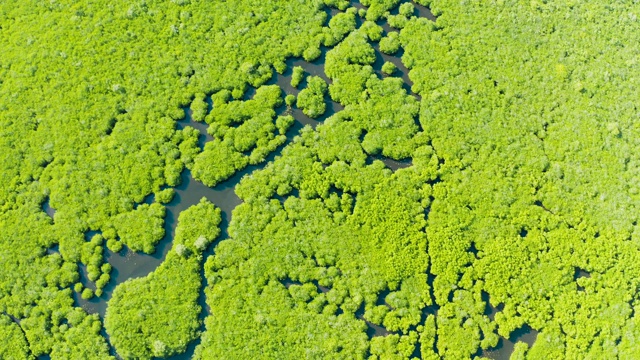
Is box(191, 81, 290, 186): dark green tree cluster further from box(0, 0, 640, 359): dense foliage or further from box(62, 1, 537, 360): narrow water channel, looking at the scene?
box(62, 1, 537, 360): narrow water channel

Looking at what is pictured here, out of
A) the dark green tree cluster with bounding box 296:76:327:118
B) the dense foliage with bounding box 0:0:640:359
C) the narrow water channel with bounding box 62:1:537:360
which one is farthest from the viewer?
the dark green tree cluster with bounding box 296:76:327:118

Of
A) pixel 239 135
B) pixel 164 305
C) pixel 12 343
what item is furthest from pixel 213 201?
pixel 12 343

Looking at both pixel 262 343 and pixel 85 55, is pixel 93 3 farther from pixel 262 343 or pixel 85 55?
pixel 262 343

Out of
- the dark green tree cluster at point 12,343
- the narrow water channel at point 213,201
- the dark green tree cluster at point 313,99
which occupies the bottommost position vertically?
the dark green tree cluster at point 12,343

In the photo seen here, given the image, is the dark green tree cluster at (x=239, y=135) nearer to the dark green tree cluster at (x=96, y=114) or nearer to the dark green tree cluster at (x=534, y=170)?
the dark green tree cluster at (x=96, y=114)

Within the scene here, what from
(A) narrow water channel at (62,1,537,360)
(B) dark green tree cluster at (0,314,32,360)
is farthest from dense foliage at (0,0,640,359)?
(A) narrow water channel at (62,1,537,360)

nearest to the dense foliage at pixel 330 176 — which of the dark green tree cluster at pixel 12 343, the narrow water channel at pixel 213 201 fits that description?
the dark green tree cluster at pixel 12 343

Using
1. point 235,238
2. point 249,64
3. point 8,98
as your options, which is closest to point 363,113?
point 249,64
